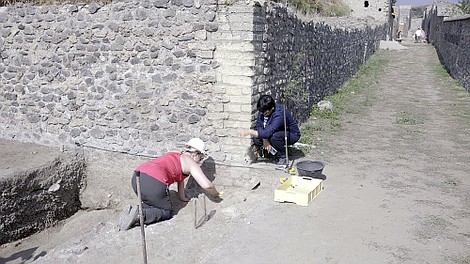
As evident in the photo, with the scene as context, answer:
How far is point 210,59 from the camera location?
6.21 metres

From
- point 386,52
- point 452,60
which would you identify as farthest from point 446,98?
point 386,52

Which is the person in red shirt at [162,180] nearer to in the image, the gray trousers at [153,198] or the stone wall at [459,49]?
the gray trousers at [153,198]

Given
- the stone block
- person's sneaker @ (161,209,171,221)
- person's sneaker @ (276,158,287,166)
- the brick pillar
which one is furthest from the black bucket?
the stone block

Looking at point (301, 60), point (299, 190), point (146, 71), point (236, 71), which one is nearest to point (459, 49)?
point (301, 60)

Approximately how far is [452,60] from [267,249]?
1588cm

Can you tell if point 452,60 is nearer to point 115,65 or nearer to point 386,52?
point 386,52

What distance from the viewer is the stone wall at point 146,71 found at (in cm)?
616

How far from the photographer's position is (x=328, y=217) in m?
4.97

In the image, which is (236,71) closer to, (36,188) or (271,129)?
(271,129)

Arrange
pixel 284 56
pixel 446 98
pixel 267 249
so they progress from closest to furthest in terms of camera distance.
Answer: pixel 267 249, pixel 284 56, pixel 446 98

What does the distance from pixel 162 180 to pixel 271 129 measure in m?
1.73

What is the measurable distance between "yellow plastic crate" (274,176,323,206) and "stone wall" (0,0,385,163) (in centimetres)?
96

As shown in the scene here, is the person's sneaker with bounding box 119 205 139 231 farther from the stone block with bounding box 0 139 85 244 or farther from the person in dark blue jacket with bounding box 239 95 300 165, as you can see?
the stone block with bounding box 0 139 85 244

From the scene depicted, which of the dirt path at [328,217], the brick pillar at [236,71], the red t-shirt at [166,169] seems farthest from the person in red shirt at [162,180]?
the brick pillar at [236,71]
